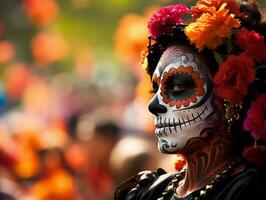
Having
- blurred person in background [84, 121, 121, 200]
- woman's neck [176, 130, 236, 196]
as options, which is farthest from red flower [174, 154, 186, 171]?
blurred person in background [84, 121, 121, 200]

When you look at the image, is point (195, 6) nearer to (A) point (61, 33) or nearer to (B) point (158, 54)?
(B) point (158, 54)

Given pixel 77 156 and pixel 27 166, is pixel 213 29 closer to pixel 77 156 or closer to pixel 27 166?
pixel 27 166

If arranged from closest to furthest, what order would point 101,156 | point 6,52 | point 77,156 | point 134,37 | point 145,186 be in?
point 145,186
point 101,156
point 77,156
point 134,37
point 6,52

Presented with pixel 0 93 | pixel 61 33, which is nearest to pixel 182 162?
pixel 0 93

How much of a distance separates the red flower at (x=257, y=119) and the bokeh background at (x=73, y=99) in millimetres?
675

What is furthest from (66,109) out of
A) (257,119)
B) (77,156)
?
(257,119)

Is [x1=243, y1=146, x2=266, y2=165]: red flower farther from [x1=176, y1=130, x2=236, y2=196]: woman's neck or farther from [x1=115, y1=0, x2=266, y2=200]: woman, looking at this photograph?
[x1=176, y1=130, x2=236, y2=196]: woman's neck

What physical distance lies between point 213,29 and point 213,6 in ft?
0.44

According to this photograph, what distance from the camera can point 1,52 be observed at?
17438 mm

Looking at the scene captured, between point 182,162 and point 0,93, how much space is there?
7603mm

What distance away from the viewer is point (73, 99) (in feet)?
45.1

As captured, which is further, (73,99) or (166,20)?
(73,99)

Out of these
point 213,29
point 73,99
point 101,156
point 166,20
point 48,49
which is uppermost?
point 48,49

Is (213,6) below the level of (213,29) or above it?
above
